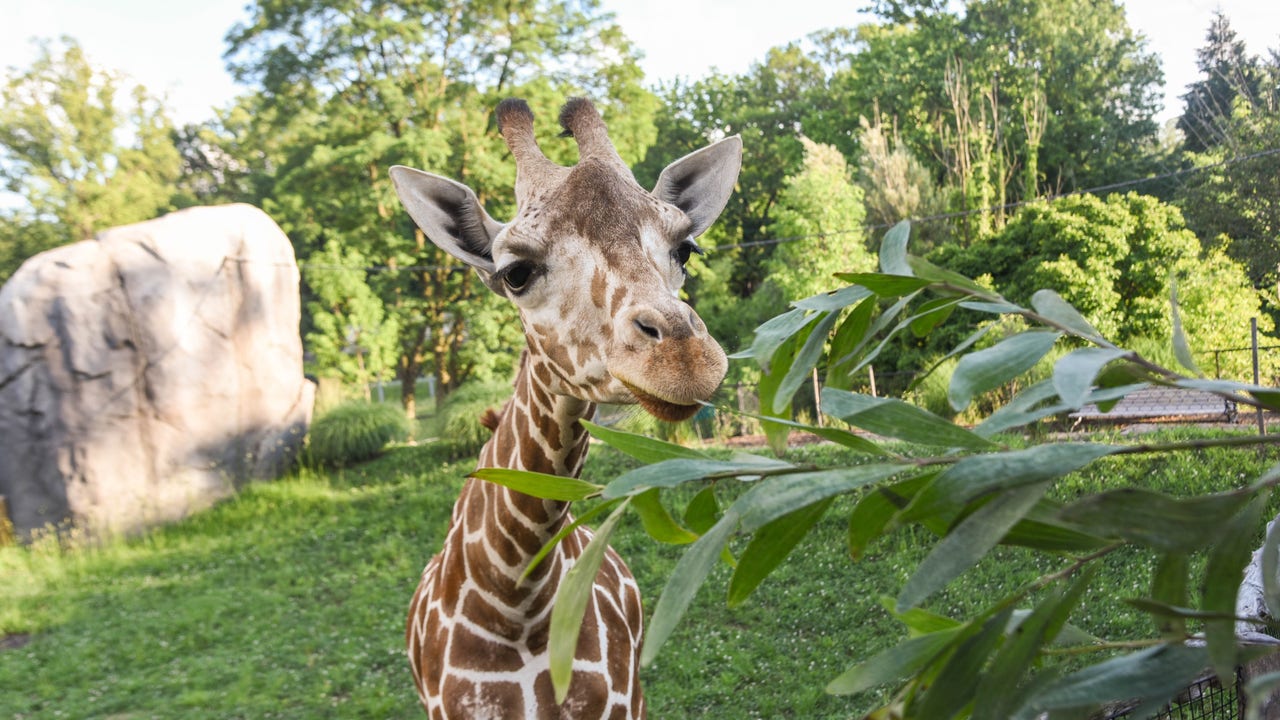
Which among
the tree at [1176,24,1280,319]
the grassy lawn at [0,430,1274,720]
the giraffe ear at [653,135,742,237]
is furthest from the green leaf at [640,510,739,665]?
the tree at [1176,24,1280,319]

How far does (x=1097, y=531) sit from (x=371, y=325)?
18.0 m

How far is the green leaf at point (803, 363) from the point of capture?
42.1 inches

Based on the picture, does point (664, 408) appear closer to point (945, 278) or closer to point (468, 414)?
point (945, 278)

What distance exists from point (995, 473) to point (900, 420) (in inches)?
6.6

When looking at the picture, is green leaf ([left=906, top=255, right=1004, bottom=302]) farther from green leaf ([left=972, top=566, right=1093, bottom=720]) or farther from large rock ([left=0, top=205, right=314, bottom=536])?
large rock ([left=0, top=205, right=314, bottom=536])

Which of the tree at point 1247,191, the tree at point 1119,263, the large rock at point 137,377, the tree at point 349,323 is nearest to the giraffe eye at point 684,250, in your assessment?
the large rock at point 137,377

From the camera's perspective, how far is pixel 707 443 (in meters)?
11.4

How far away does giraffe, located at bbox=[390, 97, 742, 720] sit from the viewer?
5.74 feet

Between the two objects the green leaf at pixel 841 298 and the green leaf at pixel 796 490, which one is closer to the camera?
the green leaf at pixel 796 490

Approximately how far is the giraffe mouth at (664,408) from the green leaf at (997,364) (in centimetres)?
75

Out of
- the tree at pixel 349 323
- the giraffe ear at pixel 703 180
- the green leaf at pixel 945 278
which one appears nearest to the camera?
the green leaf at pixel 945 278

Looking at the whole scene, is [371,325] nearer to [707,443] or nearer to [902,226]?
[707,443]

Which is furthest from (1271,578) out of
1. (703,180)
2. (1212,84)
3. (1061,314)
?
(1212,84)

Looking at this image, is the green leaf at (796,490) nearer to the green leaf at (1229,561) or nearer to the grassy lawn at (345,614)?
the green leaf at (1229,561)
